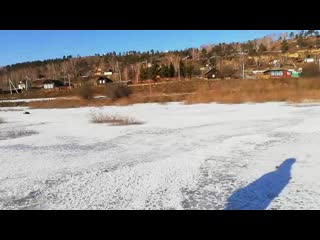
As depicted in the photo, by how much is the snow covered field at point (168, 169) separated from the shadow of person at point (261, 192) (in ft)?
0.04

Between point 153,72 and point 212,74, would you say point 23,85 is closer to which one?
point 153,72

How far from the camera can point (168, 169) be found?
6176 millimetres

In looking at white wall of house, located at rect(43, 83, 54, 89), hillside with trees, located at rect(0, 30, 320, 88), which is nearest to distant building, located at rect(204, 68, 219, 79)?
hillside with trees, located at rect(0, 30, 320, 88)

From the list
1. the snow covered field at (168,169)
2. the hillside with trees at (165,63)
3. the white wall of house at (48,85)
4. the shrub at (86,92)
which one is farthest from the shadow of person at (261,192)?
the white wall of house at (48,85)

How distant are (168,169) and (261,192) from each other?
1.93 meters

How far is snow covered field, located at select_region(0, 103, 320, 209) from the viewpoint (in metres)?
4.49

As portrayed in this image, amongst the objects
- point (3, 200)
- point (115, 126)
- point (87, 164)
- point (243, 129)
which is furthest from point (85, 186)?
point (115, 126)

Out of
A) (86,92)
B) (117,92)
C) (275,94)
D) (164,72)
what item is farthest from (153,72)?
(275,94)

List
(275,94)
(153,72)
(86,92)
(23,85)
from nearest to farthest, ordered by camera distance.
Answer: (275,94) < (86,92) < (153,72) < (23,85)

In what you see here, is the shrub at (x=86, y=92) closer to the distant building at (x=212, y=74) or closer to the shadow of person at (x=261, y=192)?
the distant building at (x=212, y=74)

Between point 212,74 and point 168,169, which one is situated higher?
point 212,74

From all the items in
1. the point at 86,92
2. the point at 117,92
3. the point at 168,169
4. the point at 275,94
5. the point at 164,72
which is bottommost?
the point at 168,169
